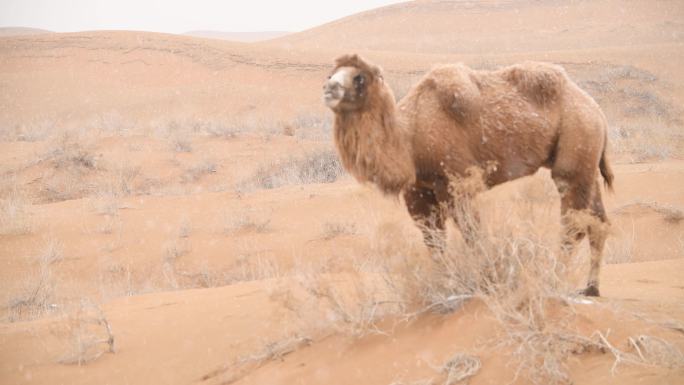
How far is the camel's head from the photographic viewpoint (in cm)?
515

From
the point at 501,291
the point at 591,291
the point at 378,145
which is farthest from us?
the point at 591,291

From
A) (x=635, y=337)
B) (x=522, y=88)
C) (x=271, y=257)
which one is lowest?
(x=271, y=257)

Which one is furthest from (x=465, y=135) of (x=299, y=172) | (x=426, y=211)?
(x=299, y=172)

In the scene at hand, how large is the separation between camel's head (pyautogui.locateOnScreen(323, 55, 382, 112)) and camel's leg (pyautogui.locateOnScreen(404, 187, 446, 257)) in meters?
0.91

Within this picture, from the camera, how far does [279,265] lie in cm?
1035

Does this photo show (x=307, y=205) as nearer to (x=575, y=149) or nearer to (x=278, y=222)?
(x=278, y=222)

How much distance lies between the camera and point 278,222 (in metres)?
12.0

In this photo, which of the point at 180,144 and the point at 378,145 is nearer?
the point at 378,145

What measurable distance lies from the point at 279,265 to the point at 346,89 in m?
5.67

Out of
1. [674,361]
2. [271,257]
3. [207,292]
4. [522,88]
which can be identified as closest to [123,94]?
[271,257]

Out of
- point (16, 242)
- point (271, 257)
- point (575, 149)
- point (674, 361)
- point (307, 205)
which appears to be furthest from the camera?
point (307, 205)

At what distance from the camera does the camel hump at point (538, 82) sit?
5801 millimetres

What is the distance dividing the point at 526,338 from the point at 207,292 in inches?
190

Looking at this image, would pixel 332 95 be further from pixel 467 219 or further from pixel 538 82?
pixel 538 82
